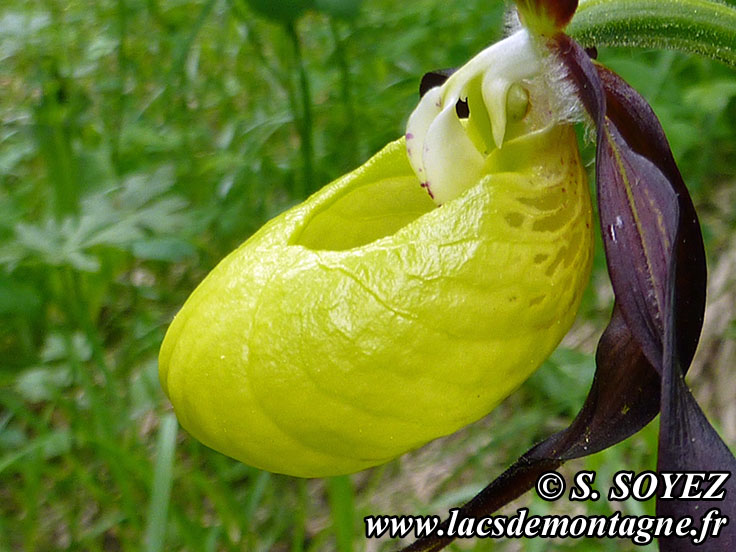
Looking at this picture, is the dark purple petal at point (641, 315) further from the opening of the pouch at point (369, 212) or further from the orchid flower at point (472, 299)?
the opening of the pouch at point (369, 212)

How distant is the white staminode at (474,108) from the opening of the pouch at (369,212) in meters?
0.07

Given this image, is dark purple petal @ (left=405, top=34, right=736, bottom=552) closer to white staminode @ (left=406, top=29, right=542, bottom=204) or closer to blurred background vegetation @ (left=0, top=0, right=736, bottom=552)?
white staminode @ (left=406, top=29, right=542, bottom=204)

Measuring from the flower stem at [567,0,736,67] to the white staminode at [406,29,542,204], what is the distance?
85 mm

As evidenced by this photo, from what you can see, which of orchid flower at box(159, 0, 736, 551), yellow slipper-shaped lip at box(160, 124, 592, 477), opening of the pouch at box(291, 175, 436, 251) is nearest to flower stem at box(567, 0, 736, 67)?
A: orchid flower at box(159, 0, 736, 551)

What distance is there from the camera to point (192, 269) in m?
2.40

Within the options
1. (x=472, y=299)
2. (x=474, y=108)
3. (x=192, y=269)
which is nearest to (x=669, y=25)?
(x=474, y=108)

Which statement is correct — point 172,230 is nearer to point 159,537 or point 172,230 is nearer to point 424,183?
point 159,537

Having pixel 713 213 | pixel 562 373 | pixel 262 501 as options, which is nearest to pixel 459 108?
pixel 562 373

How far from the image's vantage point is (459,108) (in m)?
1.17

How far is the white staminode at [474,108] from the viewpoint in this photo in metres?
0.92

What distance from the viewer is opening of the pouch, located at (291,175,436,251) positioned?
1.01 metres

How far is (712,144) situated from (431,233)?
1.77 m

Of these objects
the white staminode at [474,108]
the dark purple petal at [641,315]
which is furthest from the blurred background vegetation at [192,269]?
the dark purple petal at [641,315]

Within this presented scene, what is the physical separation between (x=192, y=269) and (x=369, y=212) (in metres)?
1.49
